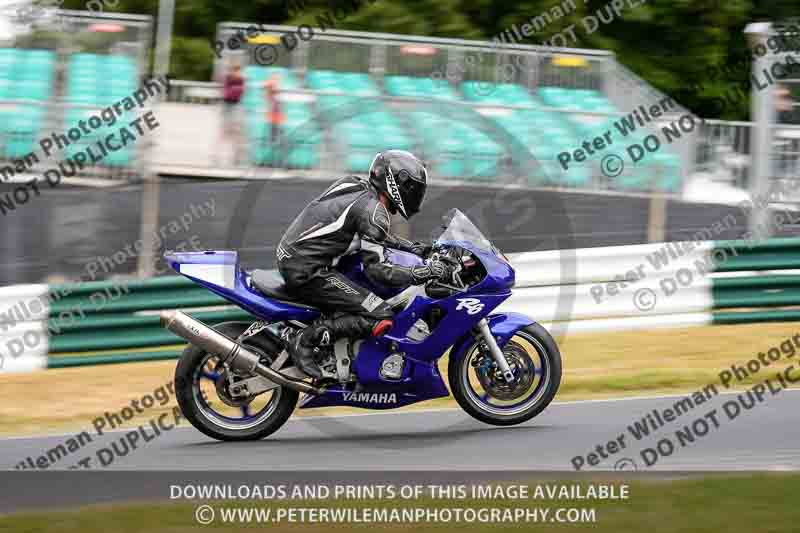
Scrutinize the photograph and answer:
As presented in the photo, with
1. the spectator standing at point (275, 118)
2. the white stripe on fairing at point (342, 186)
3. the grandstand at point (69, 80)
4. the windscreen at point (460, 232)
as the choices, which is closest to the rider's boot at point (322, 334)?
the windscreen at point (460, 232)

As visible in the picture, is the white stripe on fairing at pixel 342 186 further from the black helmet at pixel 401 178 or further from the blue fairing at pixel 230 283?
the blue fairing at pixel 230 283

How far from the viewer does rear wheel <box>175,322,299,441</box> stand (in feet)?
25.6

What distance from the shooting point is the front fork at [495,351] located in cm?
767

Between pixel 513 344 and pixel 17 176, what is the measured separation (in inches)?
263

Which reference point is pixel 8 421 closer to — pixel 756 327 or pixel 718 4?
pixel 756 327

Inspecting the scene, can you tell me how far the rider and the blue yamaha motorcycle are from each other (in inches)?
3.6

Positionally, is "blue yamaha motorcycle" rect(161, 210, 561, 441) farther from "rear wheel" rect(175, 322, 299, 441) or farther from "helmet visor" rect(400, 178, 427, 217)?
"helmet visor" rect(400, 178, 427, 217)

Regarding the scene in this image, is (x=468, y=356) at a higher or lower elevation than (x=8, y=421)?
higher

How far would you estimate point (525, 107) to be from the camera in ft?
45.8

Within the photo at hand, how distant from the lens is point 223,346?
24.9 ft

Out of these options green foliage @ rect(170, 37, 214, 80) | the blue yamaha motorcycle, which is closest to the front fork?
the blue yamaha motorcycle

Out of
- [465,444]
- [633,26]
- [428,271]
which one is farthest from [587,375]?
[633,26]

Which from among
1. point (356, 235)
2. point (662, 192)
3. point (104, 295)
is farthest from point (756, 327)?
point (104, 295)

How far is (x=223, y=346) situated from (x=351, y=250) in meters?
1.03
